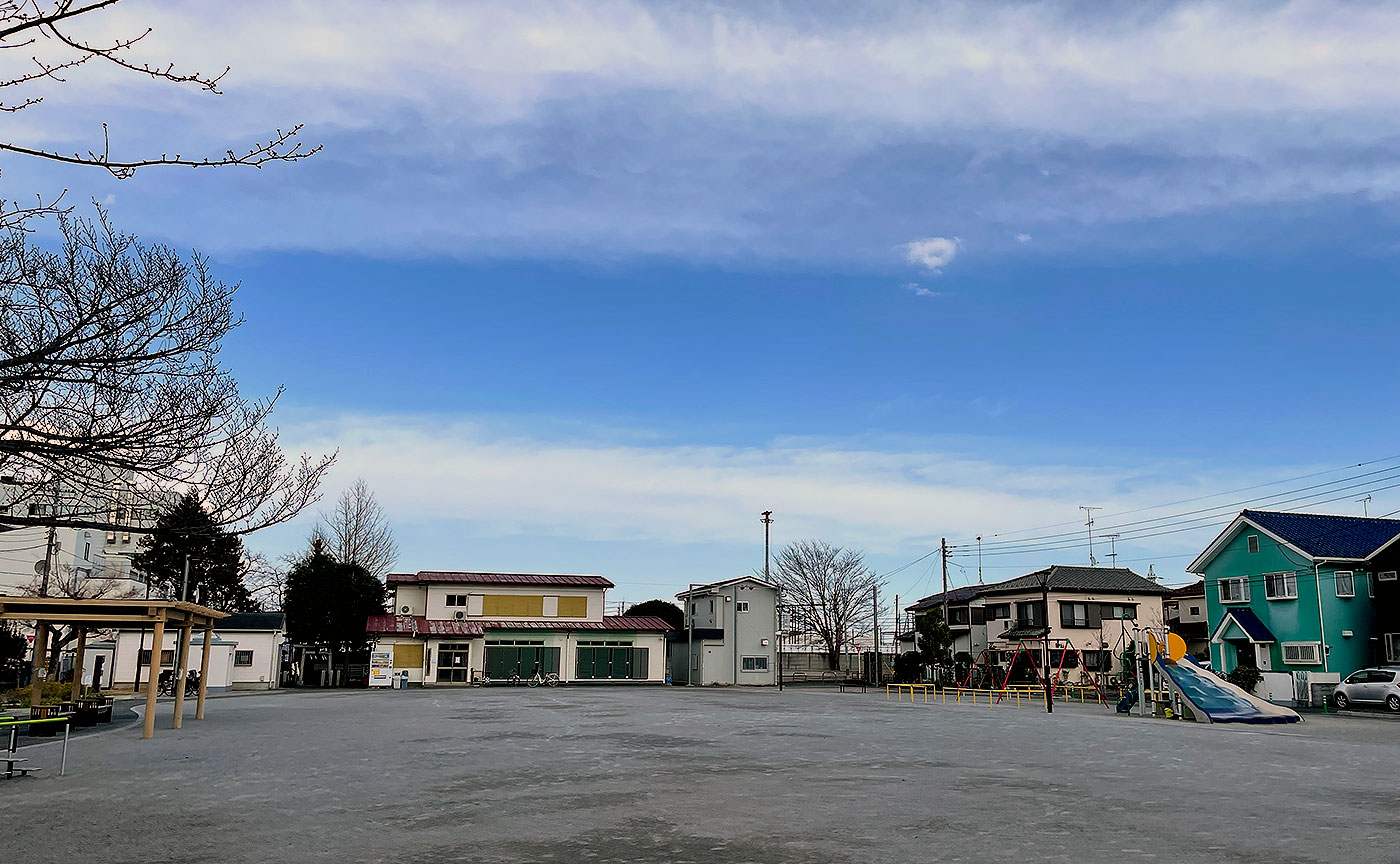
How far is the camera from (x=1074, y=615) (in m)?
57.4

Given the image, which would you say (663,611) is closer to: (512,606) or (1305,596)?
(512,606)

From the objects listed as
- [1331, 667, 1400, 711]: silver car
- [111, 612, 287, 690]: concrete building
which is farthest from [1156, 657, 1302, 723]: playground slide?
[111, 612, 287, 690]: concrete building

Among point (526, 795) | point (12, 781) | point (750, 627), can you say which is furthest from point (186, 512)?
point (750, 627)

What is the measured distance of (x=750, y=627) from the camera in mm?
59875

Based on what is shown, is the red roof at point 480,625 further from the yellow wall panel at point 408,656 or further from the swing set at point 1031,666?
the swing set at point 1031,666

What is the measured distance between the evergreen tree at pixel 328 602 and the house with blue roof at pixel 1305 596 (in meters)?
44.2

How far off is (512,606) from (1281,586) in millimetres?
40189

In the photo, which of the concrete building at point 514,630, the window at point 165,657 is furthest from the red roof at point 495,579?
the window at point 165,657

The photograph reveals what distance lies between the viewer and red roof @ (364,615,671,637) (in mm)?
52156

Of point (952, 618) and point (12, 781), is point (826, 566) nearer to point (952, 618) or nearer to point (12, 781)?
point (952, 618)

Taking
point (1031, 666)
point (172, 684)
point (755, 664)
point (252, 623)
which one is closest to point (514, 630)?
point (252, 623)

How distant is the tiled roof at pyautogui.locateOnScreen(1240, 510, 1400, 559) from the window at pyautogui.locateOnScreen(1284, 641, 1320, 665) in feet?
12.5

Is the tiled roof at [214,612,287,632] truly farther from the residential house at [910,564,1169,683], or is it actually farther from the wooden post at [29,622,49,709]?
the residential house at [910,564,1169,683]

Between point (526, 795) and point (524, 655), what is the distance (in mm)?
44840
